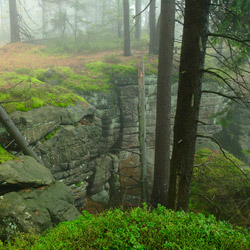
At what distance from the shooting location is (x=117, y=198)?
10.5 m

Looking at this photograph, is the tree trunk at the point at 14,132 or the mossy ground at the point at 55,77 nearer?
the tree trunk at the point at 14,132

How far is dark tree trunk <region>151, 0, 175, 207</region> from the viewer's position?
765cm

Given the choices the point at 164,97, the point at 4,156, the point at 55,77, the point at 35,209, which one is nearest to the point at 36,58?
the point at 55,77

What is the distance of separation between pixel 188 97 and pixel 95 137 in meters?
6.13

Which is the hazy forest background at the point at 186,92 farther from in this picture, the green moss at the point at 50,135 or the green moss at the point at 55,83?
the green moss at the point at 50,135

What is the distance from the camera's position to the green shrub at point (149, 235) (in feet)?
8.93

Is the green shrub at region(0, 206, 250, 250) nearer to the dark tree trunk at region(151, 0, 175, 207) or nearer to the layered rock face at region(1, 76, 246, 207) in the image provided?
the layered rock face at region(1, 76, 246, 207)

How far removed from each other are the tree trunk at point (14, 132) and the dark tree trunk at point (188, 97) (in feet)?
14.5

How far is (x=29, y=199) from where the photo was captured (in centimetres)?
506

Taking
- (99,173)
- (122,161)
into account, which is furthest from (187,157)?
(122,161)

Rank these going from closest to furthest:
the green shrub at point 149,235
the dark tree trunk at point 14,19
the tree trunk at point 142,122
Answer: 1. the green shrub at point 149,235
2. the tree trunk at point 142,122
3. the dark tree trunk at point 14,19

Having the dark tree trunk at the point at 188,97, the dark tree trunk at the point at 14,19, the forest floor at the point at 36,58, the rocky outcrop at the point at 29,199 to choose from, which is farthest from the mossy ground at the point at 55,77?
the dark tree trunk at the point at 188,97

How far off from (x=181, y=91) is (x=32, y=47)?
18496 millimetres

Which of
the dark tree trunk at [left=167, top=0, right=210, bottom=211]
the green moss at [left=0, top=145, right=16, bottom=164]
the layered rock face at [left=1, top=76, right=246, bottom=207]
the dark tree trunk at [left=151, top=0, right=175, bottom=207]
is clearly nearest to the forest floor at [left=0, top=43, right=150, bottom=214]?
the layered rock face at [left=1, top=76, right=246, bottom=207]
